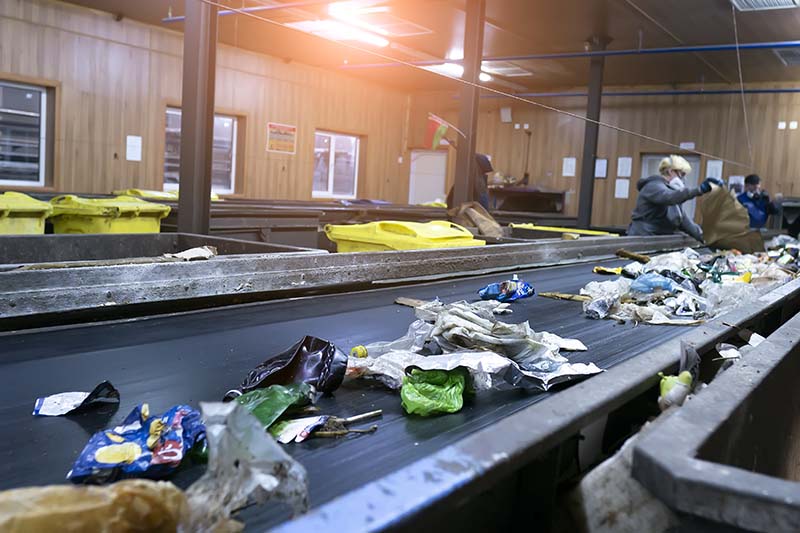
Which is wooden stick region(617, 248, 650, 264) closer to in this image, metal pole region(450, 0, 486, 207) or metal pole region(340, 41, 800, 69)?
metal pole region(450, 0, 486, 207)

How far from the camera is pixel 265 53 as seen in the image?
35.0 feet

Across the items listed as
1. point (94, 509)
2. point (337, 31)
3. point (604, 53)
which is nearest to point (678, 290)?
point (94, 509)

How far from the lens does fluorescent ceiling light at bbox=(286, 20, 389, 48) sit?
27.6 ft

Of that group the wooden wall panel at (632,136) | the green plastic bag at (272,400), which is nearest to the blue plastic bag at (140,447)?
the green plastic bag at (272,400)

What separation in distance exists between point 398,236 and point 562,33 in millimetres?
6003

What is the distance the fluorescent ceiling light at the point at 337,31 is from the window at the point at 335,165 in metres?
2.89

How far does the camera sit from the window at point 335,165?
39.8ft

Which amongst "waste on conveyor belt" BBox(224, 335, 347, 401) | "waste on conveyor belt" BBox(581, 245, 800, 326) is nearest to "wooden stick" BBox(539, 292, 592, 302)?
"waste on conveyor belt" BBox(581, 245, 800, 326)

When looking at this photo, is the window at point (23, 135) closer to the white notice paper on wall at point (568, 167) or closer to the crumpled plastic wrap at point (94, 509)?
the crumpled plastic wrap at point (94, 509)

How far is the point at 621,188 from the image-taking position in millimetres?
12023

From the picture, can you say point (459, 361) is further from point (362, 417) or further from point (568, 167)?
point (568, 167)

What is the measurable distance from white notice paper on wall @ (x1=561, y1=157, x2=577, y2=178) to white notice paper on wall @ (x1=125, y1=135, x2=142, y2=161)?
7570 mm

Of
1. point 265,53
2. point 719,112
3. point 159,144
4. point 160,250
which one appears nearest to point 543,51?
point 719,112

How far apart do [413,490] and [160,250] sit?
3.52 m
